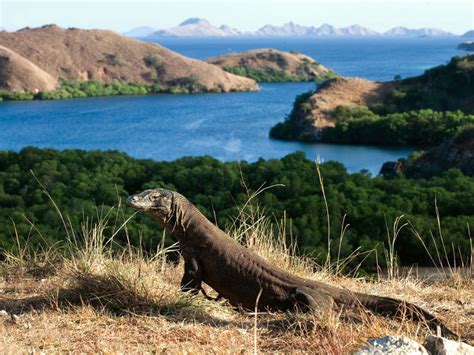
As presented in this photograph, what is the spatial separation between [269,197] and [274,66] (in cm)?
9675

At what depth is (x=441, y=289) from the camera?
5996mm

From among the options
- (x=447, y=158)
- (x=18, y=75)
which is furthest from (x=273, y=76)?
(x=447, y=158)

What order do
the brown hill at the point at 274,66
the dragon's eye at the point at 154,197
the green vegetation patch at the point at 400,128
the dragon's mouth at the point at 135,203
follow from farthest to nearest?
the brown hill at the point at 274,66
the green vegetation patch at the point at 400,128
the dragon's eye at the point at 154,197
the dragon's mouth at the point at 135,203

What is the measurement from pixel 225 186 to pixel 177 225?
57.8 ft

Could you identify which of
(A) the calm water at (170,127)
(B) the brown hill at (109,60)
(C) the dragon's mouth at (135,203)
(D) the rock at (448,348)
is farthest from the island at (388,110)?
(D) the rock at (448,348)

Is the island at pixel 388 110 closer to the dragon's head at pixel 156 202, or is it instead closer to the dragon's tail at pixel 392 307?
the dragon's tail at pixel 392 307

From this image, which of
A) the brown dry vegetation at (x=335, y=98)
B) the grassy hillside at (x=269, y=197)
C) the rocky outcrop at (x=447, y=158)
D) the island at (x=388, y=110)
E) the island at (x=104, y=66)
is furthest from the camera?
the island at (x=104, y=66)

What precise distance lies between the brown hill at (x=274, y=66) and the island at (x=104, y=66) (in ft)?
46.3

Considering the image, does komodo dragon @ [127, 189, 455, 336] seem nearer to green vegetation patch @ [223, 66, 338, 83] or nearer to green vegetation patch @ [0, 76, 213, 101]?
green vegetation patch @ [0, 76, 213, 101]

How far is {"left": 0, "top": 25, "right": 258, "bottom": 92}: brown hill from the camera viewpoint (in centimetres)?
9400

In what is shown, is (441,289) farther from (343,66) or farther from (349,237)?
(343,66)

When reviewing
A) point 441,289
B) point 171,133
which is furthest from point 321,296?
point 171,133

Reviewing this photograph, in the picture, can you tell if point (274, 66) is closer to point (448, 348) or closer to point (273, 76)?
point (273, 76)

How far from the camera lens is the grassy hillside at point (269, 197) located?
15117 mm
